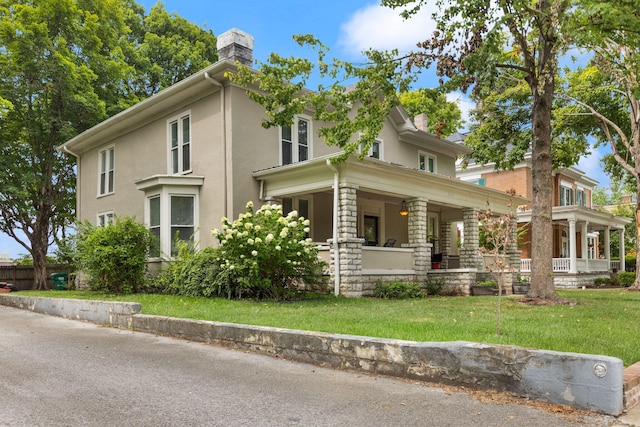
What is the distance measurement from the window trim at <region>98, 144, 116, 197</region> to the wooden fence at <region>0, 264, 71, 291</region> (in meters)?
4.12

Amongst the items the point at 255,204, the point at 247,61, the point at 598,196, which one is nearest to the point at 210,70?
the point at 247,61

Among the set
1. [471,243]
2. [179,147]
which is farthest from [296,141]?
[471,243]

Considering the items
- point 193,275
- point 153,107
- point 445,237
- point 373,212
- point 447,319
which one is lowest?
point 447,319

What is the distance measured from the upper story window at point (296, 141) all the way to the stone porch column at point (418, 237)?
3.78 meters

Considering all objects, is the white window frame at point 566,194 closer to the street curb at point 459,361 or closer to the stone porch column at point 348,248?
the stone porch column at point 348,248

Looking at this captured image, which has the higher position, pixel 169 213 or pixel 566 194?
pixel 566 194

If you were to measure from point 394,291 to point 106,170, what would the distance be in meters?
12.3

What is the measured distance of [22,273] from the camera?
2123 centimetres

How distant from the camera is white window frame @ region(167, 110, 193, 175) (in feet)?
50.8

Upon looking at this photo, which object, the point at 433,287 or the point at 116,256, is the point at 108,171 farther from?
the point at 433,287

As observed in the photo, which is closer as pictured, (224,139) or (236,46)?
(224,139)

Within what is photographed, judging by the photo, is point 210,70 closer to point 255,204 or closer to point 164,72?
point 255,204

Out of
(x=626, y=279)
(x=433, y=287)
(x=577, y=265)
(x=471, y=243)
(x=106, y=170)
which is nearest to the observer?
(x=433, y=287)

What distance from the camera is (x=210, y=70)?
1372 centimetres
